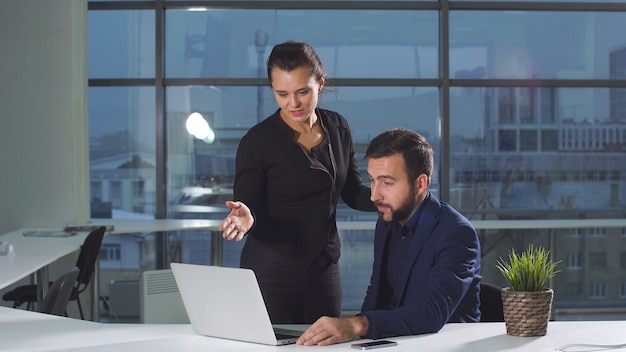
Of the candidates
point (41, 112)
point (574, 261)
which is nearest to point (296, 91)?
point (41, 112)

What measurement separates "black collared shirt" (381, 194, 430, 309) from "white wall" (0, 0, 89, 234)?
12.8ft

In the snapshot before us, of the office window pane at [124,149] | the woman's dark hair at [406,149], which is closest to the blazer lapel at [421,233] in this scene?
the woman's dark hair at [406,149]

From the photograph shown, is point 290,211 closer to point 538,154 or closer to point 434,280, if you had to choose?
point 434,280

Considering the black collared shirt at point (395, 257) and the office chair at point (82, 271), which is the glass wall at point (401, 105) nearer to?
the office chair at point (82, 271)

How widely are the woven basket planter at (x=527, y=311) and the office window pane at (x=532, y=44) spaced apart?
453 centimetres

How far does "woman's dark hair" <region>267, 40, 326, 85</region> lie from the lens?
2.78m

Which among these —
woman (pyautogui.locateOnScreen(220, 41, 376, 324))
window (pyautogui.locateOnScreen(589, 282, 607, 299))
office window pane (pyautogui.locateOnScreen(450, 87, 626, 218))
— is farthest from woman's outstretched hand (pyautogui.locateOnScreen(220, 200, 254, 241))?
window (pyautogui.locateOnScreen(589, 282, 607, 299))

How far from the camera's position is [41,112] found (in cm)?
618

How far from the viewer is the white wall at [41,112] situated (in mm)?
6172

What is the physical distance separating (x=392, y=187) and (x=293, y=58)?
1.68 ft

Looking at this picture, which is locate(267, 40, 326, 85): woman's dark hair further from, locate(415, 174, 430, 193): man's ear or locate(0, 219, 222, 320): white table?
locate(0, 219, 222, 320): white table

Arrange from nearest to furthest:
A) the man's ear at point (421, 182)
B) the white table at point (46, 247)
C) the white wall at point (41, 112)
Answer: the man's ear at point (421, 182) → the white table at point (46, 247) → the white wall at point (41, 112)

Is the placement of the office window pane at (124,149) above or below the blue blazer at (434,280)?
above

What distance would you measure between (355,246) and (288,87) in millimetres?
4105
